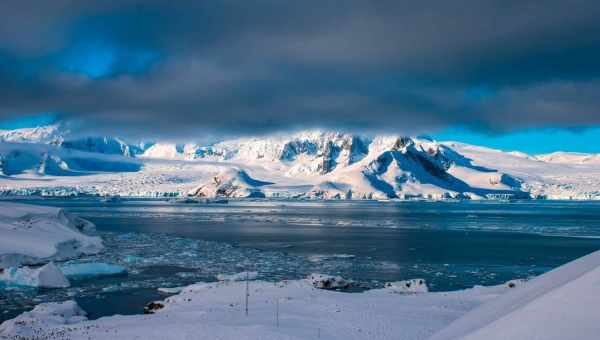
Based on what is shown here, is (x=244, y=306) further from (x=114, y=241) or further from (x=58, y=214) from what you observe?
(x=58, y=214)

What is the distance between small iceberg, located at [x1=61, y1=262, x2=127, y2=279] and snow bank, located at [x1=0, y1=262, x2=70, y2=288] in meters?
3.05

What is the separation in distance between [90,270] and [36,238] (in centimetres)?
1794

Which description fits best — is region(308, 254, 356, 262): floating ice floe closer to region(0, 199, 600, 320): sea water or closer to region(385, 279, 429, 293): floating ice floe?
region(0, 199, 600, 320): sea water

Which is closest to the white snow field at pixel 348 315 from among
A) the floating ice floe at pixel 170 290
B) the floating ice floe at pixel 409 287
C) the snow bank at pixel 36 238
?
the floating ice floe at pixel 409 287

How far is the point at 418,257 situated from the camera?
55188mm

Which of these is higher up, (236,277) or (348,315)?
(348,315)

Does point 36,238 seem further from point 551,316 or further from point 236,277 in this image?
point 551,316

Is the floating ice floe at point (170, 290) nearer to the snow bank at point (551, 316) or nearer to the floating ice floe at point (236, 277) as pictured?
the floating ice floe at point (236, 277)

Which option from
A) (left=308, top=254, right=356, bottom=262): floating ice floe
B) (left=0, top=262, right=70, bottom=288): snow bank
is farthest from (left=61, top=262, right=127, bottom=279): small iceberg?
(left=308, top=254, right=356, bottom=262): floating ice floe

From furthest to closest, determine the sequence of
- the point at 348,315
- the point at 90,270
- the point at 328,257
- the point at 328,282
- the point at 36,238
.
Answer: the point at 36,238
the point at 328,257
the point at 90,270
the point at 328,282
the point at 348,315

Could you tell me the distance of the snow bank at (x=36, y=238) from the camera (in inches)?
1964

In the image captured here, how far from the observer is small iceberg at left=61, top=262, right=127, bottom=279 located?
41.6 metres

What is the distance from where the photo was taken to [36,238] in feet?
185

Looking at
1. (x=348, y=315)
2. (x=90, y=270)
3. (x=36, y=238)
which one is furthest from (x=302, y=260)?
(x=36, y=238)
